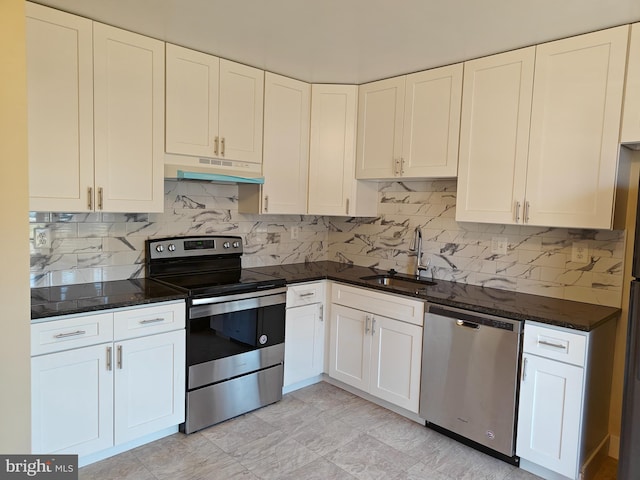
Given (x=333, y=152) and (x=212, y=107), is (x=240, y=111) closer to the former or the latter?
(x=212, y=107)

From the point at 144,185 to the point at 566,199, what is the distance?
247cm

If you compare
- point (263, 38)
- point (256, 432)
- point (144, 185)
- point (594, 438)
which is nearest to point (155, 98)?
point (144, 185)

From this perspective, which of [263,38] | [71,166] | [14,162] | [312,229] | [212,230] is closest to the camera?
[14,162]

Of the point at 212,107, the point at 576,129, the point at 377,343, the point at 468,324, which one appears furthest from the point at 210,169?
the point at 576,129

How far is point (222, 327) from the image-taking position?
2.76m

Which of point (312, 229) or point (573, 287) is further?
point (312, 229)

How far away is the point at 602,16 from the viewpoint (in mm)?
2154

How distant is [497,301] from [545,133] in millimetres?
1020

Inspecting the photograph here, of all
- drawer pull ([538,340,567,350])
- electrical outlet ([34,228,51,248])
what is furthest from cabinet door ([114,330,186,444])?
drawer pull ([538,340,567,350])

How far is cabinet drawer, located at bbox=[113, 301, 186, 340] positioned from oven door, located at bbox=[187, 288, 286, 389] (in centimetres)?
8

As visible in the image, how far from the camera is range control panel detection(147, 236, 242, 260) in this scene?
297cm

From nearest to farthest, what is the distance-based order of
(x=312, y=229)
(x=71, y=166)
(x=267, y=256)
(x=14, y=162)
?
1. (x=14, y=162)
2. (x=71, y=166)
3. (x=267, y=256)
4. (x=312, y=229)

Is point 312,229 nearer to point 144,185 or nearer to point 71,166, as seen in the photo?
point 144,185

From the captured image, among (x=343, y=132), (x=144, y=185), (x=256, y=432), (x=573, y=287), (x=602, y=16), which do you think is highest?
(x=602, y=16)
